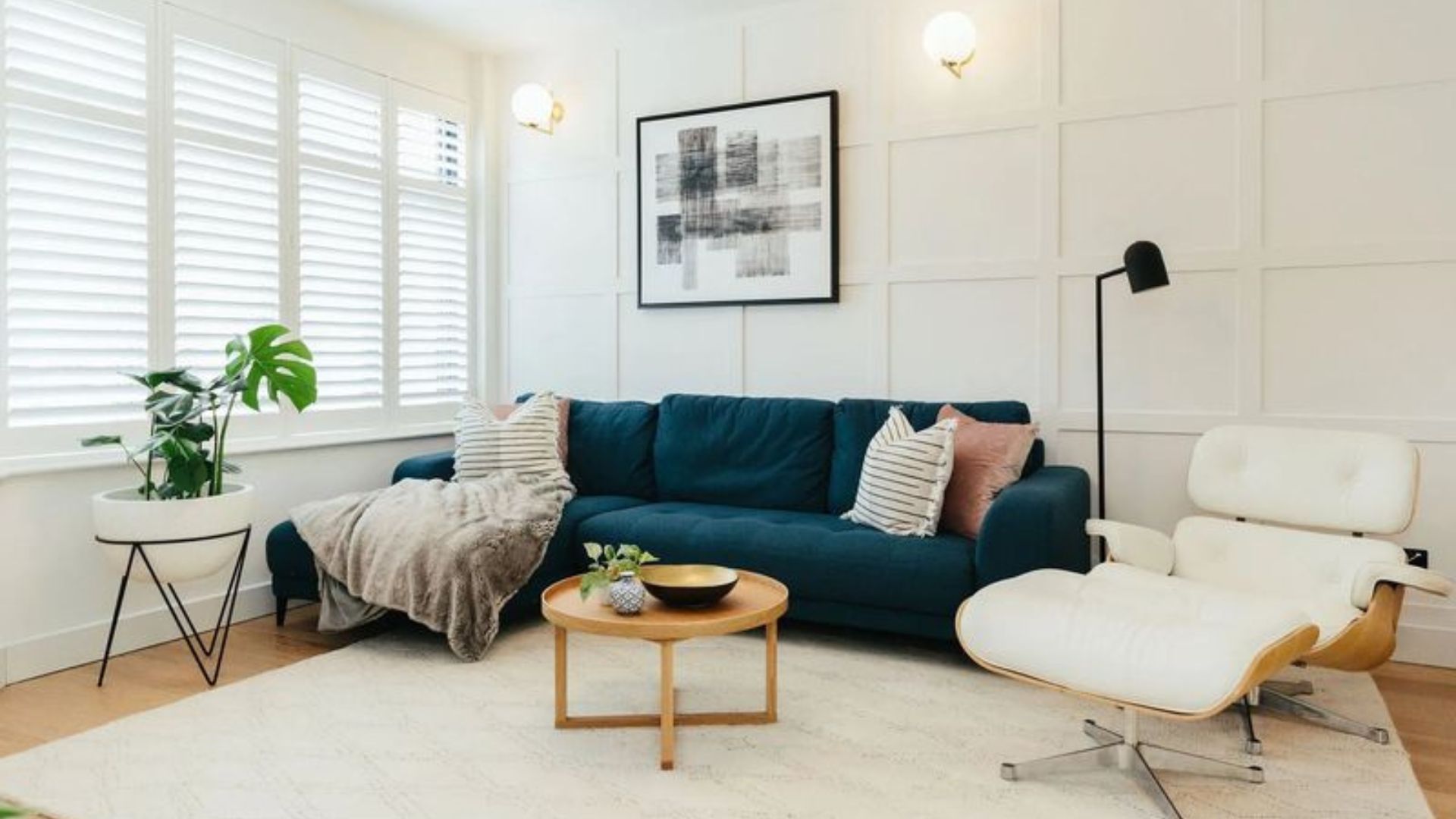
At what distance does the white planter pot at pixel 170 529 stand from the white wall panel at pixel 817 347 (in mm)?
2316

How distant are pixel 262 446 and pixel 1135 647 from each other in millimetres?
3401

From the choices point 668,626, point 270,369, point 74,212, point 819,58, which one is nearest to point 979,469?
point 668,626

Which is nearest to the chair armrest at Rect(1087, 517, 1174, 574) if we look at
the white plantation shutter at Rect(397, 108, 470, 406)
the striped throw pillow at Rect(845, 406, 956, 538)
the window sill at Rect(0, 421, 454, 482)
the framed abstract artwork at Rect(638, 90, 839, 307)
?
the striped throw pillow at Rect(845, 406, 956, 538)

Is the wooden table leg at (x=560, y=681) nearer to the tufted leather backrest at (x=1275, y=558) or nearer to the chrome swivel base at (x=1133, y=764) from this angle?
the chrome swivel base at (x=1133, y=764)

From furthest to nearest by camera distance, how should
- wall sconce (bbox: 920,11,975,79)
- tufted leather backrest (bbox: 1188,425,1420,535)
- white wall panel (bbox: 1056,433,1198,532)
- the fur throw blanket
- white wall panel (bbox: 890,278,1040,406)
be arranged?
1. white wall panel (bbox: 890,278,1040,406)
2. wall sconce (bbox: 920,11,975,79)
3. white wall panel (bbox: 1056,433,1198,532)
4. the fur throw blanket
5. tufted leather backrest (bbox: 1188,425,1420,535)

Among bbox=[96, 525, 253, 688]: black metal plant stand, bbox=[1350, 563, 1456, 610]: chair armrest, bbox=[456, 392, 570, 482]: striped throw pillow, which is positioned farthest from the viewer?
bbox=[456, 392, 570, 482]: striped throw pillow

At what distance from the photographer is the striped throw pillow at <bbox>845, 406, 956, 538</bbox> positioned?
3373 millimetres

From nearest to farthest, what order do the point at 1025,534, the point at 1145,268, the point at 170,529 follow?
the point at 1025,534
the point at 170,529
the point at 1145,268

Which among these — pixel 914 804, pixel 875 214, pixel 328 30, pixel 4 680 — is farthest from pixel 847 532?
pixel 328 30

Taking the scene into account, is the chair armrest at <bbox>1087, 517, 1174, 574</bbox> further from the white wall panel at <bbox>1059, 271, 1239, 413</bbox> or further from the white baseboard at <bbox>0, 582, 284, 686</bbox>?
the white baseboard at <bbox>0, 582, 284, 686</bbox>

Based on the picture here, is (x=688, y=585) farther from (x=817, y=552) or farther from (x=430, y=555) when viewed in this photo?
(x=430, y=555)

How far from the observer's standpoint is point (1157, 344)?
12.2 ft

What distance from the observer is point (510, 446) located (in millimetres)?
4180

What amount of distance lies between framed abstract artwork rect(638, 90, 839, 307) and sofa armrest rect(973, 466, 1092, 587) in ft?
5.01
